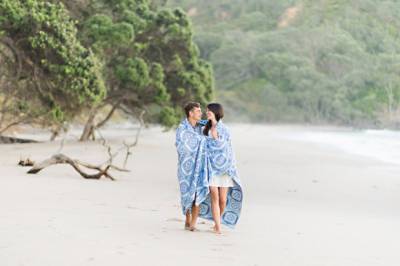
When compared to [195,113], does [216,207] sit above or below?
below

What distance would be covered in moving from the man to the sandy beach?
1.32 feet

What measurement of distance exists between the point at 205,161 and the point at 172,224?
3.63 feet

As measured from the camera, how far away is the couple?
737 centimetres

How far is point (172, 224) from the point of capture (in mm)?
8078

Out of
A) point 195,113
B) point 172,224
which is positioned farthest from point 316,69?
point 195,113

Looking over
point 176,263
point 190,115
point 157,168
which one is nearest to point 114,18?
point 157,168

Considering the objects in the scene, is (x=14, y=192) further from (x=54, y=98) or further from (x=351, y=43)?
(x=351, y=43)

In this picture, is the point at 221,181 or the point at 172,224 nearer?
the point at 221,181

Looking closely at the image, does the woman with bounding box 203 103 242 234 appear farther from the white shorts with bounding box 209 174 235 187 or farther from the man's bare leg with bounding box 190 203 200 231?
the man's bare leg with bounding box 190 203 200 231

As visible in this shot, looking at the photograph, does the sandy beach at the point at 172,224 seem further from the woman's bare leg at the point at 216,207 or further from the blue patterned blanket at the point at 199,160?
the blue patterned blanket at the point at 199,160

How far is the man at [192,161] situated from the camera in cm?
739

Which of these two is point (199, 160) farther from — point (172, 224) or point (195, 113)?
point (172, 224)

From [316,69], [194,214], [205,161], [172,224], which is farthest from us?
[316,69]

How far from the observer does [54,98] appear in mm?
24344
